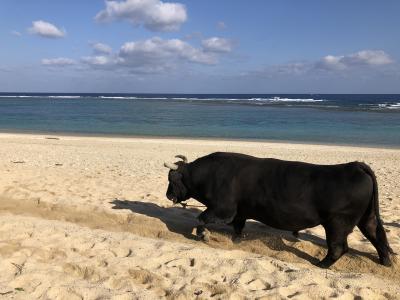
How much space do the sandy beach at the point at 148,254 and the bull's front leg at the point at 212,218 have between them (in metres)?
0.14

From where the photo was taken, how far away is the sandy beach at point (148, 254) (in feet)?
17.7

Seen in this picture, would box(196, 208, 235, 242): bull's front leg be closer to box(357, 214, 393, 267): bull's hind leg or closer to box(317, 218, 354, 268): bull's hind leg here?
box(317, 218, 354, 268): bull's hind leg

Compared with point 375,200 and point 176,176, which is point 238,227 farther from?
point 375,200

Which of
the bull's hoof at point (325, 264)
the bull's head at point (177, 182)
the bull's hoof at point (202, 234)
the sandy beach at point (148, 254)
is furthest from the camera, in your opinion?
the bull's head at point (177, 182)

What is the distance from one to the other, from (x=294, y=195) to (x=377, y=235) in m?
1.38

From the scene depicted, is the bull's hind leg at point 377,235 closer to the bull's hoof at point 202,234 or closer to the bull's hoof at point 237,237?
the bull's hoof at point 237,237

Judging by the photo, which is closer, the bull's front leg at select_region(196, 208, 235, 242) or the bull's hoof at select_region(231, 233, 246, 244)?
the bull's front leg at select_region(196, 208, 235, 242)

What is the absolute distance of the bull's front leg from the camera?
7229 millimetres

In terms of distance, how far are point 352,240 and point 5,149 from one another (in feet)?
59.1

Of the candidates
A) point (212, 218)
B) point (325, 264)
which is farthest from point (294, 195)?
point (212, 218)

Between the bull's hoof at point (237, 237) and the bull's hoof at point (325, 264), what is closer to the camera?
the bull's hoof at point (325, 264)

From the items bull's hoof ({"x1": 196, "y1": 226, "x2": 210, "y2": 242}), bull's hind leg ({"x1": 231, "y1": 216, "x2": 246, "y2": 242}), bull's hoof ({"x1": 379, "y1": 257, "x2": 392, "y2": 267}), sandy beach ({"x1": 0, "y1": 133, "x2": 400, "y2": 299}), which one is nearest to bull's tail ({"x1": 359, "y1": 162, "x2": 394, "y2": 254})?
bull's hoof ({"x1": 379, "y1": 257, "x2": 392, "y2": 267})

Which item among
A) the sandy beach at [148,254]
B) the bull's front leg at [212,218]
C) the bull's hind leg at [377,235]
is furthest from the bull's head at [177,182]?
the bull's hind leg at [377,235]

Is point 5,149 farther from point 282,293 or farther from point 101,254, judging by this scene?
point 282,293
